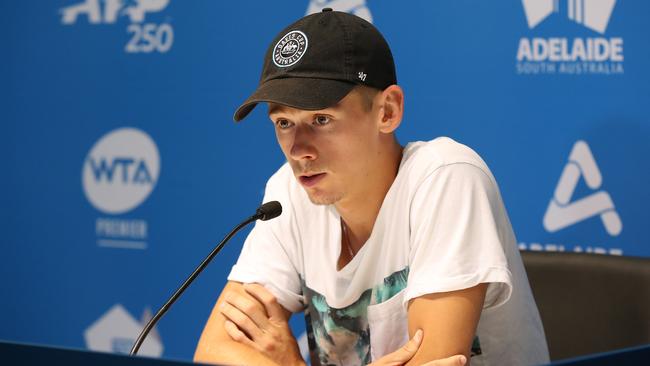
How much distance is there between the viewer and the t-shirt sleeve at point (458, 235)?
5.23 ft

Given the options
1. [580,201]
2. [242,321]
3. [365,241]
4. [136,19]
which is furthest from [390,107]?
[136,19]

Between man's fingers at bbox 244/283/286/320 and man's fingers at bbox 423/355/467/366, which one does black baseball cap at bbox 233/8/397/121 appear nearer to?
man's fingers at bbox 244/283/286/320

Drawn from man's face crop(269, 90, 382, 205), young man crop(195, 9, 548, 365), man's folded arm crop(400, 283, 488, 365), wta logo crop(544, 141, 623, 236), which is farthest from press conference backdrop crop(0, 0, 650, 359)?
man's folded arm crop(400, 283, 488, 365)

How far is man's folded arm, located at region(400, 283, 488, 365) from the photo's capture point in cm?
155

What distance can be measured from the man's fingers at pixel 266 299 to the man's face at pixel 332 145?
0.81ft

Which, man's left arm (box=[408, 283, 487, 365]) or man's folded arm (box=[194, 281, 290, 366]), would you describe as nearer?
man's left arm (box=[408, 283, 487, 365])

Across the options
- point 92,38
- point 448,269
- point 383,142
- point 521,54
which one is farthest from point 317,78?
point 92,38

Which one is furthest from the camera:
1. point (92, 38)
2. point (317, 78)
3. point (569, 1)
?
point (92, 38)

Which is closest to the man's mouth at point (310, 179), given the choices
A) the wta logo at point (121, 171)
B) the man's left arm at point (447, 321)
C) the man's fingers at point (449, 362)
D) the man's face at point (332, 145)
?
the man's face at point (332, 145)

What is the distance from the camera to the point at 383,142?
1.84m

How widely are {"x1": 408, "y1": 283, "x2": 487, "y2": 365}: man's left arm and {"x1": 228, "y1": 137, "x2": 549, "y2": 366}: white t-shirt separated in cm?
2

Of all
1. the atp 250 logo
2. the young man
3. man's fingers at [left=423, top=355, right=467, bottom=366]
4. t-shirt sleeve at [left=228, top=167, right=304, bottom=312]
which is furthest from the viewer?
the atp 250 logo

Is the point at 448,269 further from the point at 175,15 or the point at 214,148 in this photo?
the point at 175,15

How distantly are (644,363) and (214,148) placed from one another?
1.97 metres
